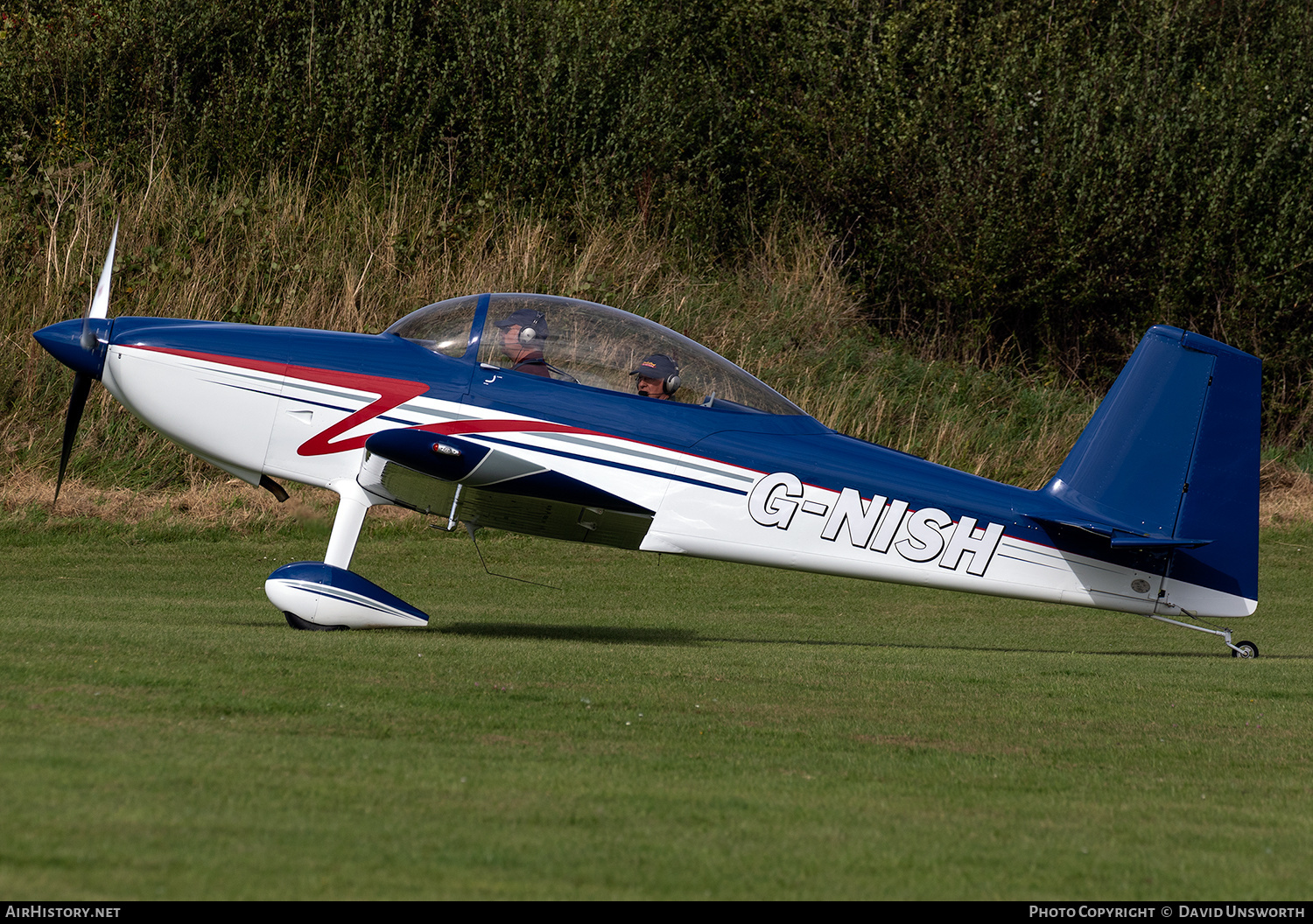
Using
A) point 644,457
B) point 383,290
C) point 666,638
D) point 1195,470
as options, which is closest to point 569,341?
point 644,457

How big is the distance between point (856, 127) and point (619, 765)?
1985 cm

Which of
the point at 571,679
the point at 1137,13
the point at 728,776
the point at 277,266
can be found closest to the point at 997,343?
the point at 1137,13

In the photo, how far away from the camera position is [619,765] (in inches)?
193

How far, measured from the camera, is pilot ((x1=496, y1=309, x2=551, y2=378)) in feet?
27.5

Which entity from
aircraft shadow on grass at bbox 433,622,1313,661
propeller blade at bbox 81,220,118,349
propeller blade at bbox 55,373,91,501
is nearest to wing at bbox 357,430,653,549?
aircraft shadow on grass at bbox 433,622,1313,661

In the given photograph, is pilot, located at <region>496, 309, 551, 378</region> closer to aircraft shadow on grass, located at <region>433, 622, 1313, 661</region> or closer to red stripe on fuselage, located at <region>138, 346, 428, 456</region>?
red stripe on fuselage, located at <region>138, 346, 428, 456</region>

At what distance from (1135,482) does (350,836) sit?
671cm

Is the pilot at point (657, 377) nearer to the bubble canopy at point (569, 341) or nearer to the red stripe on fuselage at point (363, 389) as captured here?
the bubble canopy at point (569, 341)

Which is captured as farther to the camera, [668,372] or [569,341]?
[668,372]

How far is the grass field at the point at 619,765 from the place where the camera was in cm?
358

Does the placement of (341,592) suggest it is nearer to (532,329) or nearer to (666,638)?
(532,329)

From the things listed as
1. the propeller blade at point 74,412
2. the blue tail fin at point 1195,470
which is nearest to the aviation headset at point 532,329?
the propeller blade at point 74,412

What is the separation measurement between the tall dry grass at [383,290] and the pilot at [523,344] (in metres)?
8.17

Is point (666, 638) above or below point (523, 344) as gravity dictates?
below
